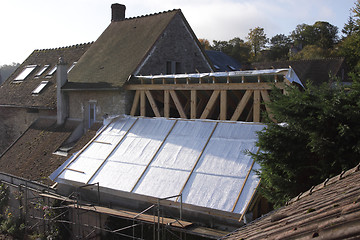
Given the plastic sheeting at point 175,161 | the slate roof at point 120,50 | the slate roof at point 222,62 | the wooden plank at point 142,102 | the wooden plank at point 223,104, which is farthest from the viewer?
the slate roof at point 222,62

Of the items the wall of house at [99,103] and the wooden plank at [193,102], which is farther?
the wall of house at [99,103]

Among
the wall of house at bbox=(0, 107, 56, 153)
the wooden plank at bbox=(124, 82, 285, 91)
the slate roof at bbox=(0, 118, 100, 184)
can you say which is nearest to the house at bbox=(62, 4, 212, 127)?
the wooden plank at bbox=(124, 82, 285, 91)

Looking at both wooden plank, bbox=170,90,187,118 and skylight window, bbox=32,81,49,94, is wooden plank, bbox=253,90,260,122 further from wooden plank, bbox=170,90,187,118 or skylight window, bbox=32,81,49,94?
skylight window, bbox=32,81,49,94

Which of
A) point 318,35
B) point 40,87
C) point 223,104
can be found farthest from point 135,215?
point 318,35

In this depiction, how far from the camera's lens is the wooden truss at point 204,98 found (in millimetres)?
13187

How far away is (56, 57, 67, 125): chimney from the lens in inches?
758

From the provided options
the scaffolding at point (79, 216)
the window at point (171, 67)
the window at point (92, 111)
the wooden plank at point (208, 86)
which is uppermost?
the window at point (171, 67)

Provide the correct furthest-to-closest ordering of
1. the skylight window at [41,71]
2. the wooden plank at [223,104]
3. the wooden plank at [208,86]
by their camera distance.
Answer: the skylight window at [41,71], the wooden plank at [223,104], the wooden plank at [208,86]

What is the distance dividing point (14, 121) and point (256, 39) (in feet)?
132

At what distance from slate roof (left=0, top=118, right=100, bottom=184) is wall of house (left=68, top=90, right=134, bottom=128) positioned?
1.83ft

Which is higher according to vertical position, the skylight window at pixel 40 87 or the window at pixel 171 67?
the window at pixel 171 67

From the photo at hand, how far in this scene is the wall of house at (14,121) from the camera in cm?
2170

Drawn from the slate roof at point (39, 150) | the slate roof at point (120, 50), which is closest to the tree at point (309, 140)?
the slate roof at point (120, 50)

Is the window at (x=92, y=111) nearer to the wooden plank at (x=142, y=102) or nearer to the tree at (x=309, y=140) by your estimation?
the wooden plank at (x=142, y=102)
